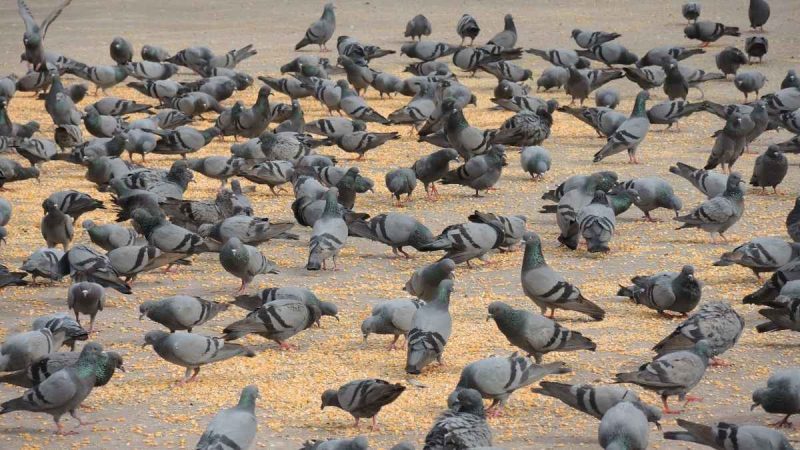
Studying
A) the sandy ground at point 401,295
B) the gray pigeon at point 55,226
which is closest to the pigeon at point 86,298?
the sandy ground at point 401,295

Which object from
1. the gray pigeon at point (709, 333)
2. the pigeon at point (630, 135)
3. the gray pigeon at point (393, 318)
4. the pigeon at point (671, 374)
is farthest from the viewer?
the pigeon at point (630, 135)

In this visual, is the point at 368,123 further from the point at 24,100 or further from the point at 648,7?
the point at 648,7

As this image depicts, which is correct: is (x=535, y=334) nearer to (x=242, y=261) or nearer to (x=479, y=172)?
(x=242, y=261)

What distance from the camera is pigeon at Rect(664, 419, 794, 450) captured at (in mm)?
7016

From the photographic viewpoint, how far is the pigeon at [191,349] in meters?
8.75

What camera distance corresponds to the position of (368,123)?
1847 centimetres

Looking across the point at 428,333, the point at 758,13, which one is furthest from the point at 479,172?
the point at 758,13

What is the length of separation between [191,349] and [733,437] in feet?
11.1

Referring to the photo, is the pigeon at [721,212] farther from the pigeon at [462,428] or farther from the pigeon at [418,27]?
the pigeon at [418,27]

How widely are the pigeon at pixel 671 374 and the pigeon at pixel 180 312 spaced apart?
2974 mm

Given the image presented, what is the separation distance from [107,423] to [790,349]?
4636mm

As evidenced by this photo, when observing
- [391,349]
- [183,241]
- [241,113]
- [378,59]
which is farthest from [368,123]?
[391,349]

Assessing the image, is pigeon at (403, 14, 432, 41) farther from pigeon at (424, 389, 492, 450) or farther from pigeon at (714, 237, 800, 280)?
pigeon at (424, 389, 492, 450)

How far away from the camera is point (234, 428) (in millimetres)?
7000
